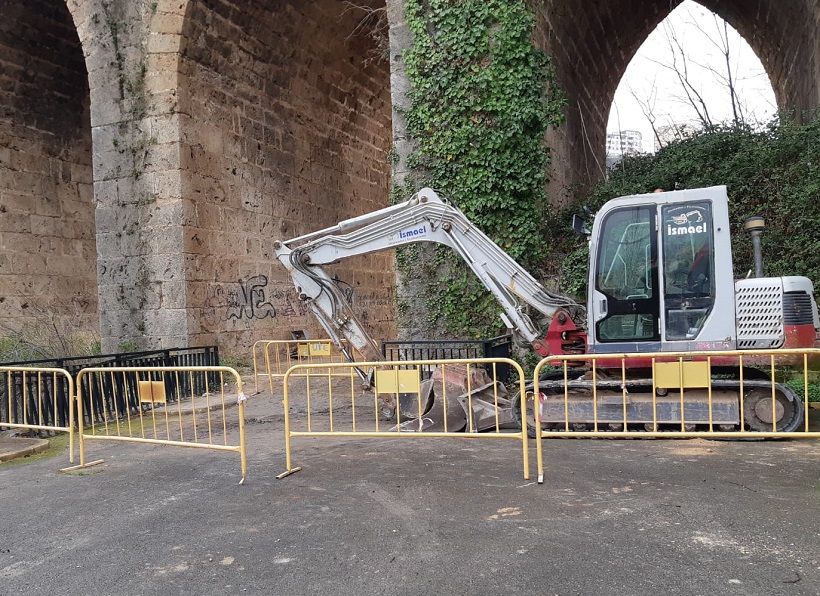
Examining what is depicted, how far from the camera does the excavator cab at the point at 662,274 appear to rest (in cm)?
640

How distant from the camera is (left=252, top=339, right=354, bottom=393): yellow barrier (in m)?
10.6

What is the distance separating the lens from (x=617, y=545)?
3.75m

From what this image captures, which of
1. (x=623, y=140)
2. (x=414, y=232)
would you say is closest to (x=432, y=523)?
(x=414, y=232)

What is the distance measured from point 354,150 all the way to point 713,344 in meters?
13.2

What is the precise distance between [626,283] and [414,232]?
259cm

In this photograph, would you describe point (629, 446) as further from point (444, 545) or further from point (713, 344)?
point (444, 545)

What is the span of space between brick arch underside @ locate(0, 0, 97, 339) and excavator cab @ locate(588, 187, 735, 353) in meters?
13.4

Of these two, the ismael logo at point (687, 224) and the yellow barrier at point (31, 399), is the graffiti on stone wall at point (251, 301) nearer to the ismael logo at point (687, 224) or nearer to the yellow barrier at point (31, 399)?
the yellow barrier at point (31, 399)

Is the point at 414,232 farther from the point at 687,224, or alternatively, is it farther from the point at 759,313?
the point at 759,313

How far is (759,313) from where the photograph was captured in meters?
6.43

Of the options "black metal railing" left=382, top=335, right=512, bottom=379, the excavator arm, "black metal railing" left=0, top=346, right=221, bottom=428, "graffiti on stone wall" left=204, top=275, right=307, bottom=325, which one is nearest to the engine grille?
the excavator arm

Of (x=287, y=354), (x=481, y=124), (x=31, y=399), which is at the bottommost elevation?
(x=31, y=399)

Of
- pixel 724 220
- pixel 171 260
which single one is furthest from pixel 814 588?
pixel 171 260

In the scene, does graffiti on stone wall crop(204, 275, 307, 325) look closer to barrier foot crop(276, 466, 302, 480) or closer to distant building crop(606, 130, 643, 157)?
barrier foot crop(276, 466, 302, 480)
